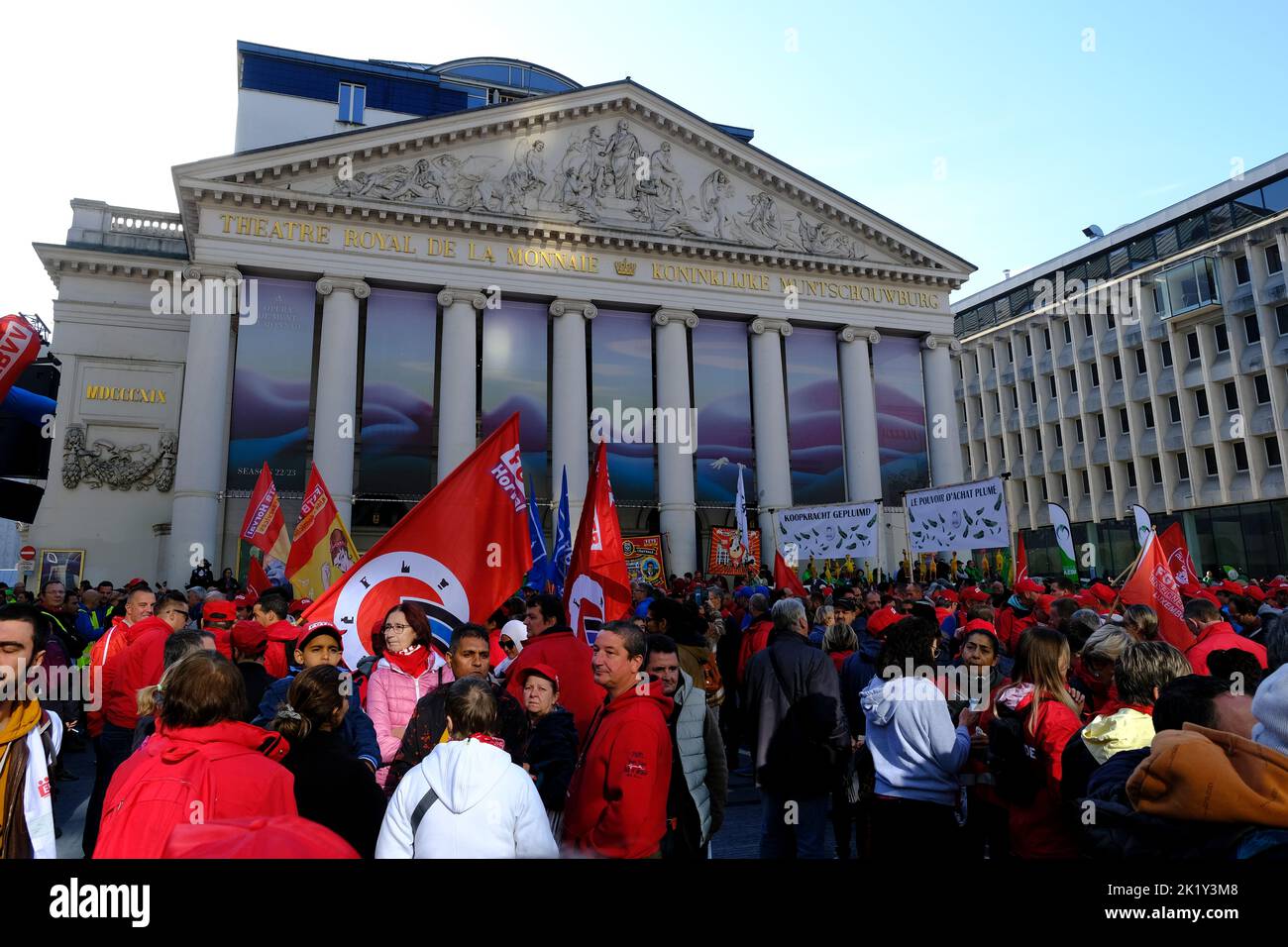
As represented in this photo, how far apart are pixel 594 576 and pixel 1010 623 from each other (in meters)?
4.83

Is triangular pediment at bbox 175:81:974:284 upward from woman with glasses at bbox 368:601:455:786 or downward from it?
upward

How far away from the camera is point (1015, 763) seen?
3945mm

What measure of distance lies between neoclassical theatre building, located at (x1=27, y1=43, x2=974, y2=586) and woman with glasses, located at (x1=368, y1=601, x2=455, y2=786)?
2005cm

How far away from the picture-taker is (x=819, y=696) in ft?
17.9

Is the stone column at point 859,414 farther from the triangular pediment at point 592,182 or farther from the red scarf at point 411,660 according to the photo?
the red scarf at point 411,660

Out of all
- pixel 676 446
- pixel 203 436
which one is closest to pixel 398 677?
pixel 203 436

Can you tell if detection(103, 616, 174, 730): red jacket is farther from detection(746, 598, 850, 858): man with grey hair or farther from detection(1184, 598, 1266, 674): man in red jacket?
detection(1184, 598, 1266, 674): man in red jacket

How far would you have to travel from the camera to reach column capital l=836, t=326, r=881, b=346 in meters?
31.6

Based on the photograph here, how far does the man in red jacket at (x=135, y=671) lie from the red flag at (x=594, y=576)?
3.20 metres

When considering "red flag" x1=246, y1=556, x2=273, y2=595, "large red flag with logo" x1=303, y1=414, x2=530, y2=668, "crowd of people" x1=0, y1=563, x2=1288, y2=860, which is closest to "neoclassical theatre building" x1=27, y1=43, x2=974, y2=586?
"red flag" x1=246, y1=556, x2=273, y2=595

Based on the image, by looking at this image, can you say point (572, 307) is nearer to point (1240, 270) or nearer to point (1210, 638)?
point (1210, 638)
